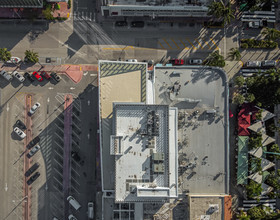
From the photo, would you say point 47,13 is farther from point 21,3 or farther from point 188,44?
point 188,44

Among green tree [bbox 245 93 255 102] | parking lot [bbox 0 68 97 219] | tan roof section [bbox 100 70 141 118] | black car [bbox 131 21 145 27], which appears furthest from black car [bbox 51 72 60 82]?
green tree [bbox 245 93 255 102]

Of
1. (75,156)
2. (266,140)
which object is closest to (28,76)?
(75,156)

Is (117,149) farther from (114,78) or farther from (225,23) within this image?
(225,23)

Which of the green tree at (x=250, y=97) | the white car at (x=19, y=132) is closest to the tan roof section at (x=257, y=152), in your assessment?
the green tree at (x=250, y=97)

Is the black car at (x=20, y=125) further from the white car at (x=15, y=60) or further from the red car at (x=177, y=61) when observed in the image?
the red car at (x=177, y=61)

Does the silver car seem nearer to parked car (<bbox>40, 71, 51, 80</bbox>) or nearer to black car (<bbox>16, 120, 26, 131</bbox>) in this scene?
parked car (<bbox>40, 71, 51, 80</bbox>)

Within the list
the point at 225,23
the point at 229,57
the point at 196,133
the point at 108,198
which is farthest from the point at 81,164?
the point at 225,23
